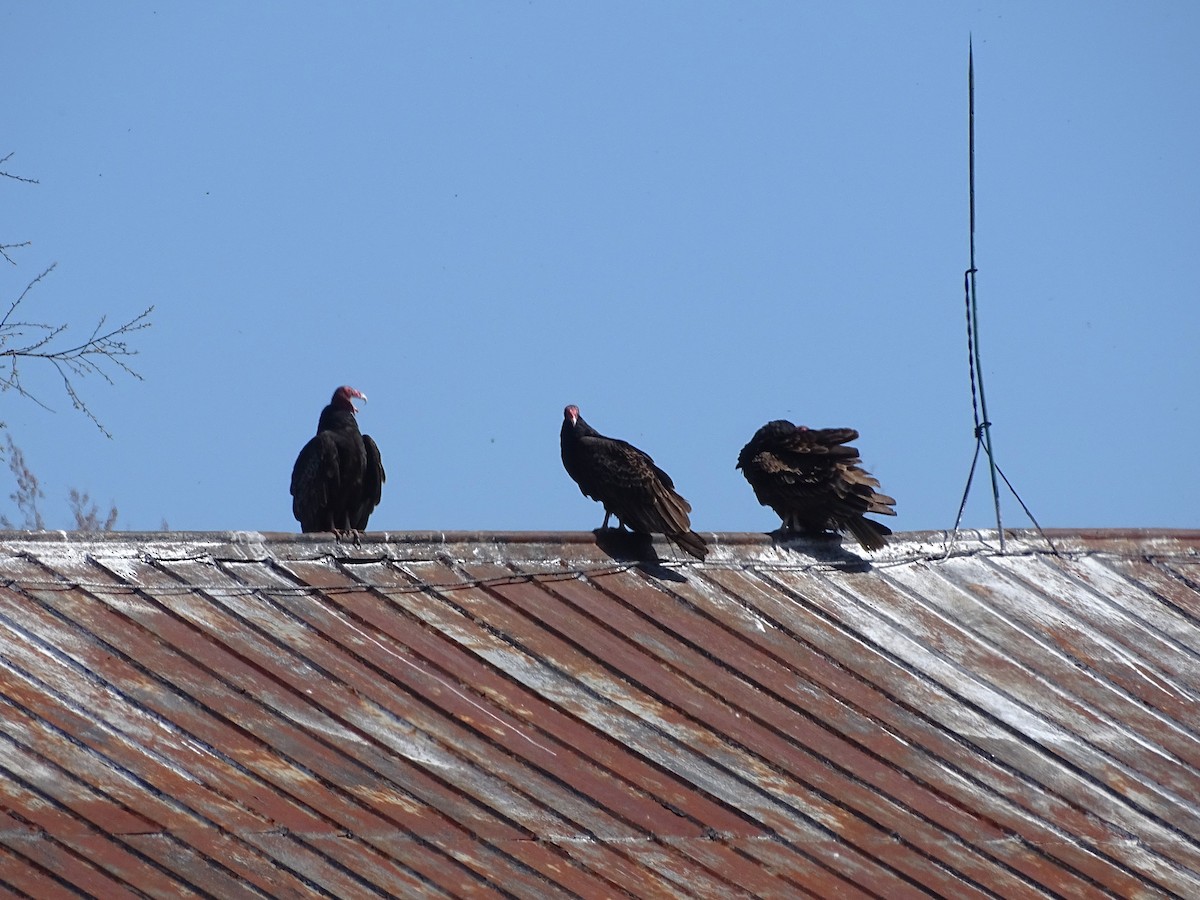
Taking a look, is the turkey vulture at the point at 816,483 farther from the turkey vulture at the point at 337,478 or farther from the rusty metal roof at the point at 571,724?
the turkey vulture at the point at 337,478

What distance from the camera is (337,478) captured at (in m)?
8.47

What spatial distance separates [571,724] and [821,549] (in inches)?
71.2

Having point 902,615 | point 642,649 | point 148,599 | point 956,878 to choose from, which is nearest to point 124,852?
point 148,599

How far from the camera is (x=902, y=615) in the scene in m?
7.11

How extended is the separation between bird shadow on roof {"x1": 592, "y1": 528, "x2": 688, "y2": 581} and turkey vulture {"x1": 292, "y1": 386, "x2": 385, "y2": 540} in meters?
1.55

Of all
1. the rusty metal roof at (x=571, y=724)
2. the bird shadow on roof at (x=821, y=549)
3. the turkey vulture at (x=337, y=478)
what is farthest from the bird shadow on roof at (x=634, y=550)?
the turkey vulture at (x=337, y=478)

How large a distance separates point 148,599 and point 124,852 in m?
1.35

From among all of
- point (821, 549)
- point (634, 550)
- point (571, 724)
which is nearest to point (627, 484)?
point (634, 550)

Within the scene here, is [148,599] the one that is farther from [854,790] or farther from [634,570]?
[854,790]

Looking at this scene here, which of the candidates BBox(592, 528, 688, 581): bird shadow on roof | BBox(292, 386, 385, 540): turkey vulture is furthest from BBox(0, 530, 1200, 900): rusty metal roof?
BBox(292, 386, 385, 540): turkey vulture

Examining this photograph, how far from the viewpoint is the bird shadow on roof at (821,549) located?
292 inches

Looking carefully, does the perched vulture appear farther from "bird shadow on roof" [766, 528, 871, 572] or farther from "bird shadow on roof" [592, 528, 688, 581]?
"bird shadow on roof" [766, 528, 871, 572]

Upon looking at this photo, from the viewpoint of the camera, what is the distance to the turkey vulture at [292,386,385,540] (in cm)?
841

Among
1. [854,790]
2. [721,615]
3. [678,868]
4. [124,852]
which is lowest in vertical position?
[124,852]
